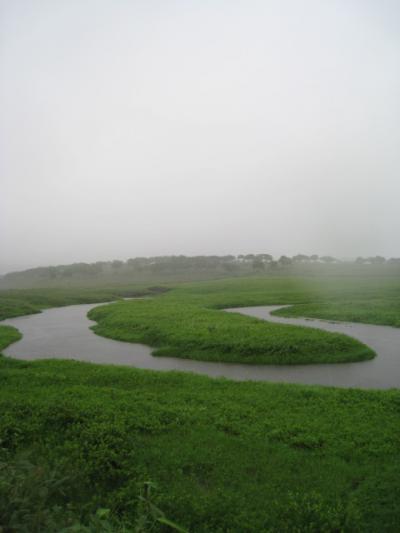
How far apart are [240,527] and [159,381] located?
322 inches

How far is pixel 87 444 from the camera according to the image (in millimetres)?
8359

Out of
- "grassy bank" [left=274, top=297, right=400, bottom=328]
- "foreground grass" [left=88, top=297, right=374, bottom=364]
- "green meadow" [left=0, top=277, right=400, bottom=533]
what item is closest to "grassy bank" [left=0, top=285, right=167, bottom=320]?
"foreground grass" [left=88, top=297, right=374, bottom=364]

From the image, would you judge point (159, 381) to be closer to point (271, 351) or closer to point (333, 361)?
point (271, 351)

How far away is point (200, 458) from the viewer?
791 cm

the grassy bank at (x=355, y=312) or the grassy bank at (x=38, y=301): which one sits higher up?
the grassy bank at (x=355, y=312)

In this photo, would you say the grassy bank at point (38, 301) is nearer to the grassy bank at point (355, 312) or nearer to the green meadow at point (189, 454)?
the green meadow at point (189, 454)

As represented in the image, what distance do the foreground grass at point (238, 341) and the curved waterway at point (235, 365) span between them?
0.69m

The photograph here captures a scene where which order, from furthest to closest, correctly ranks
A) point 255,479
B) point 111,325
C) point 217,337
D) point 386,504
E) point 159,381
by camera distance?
point 111,325 < point 217,337 < point 159,381 < point 255,479 < point 386,504

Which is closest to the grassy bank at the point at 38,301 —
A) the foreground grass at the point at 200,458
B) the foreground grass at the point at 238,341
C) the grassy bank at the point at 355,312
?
the foreground grass at the point at 238,341

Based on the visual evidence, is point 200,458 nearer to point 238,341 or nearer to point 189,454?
point 189,454

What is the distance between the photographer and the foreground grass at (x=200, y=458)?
5.91 meters

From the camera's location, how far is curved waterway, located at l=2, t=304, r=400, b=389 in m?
15.0

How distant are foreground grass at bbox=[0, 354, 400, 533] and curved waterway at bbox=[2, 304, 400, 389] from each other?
2891 millimetres

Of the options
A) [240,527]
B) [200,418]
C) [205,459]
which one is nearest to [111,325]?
[200,418]
